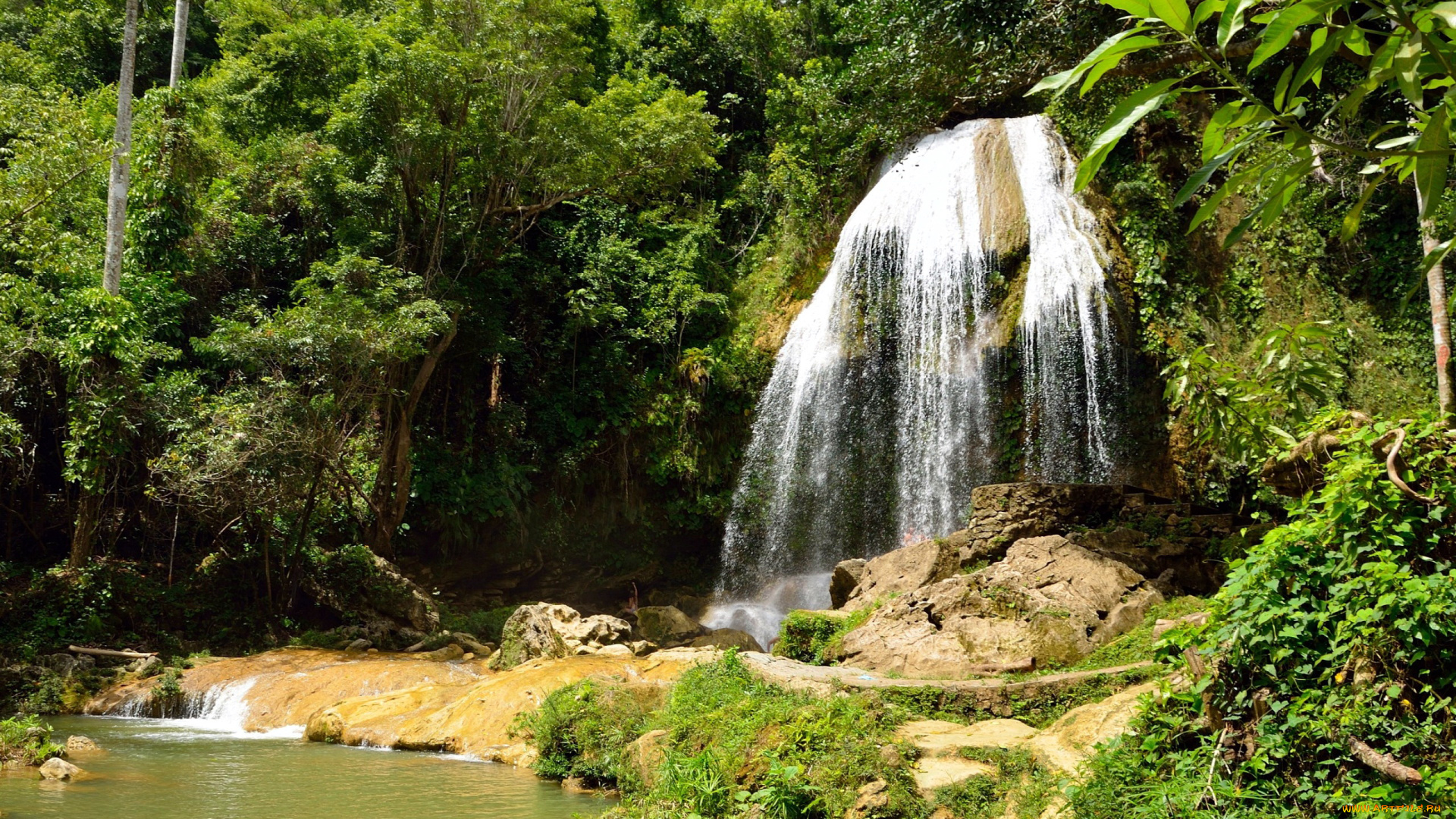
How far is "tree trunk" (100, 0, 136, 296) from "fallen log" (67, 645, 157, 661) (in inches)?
182

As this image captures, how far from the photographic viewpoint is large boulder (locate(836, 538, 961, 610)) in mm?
9097

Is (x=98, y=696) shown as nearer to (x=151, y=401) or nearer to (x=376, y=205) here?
(x=151, y=401)

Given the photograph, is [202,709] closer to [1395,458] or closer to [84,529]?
[84,529]

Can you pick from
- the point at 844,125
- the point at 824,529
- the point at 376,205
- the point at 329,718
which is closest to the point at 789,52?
the point at 844,125

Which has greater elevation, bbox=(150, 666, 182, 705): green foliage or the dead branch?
the dead branch

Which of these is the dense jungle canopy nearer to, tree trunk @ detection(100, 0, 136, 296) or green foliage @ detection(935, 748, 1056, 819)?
tree trunk @ detection(100, 0, 136, 296)

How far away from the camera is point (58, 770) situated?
673cm

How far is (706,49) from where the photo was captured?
20922 mm

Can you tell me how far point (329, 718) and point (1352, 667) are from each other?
26.3ft

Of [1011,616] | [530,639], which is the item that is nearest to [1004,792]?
[1011,616]

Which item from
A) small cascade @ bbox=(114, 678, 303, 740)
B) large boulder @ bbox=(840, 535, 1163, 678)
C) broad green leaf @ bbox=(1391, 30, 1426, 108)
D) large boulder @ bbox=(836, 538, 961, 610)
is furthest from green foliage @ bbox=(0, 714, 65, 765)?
broad green leaf @ bbox=(1391, 30, 1426, 108)

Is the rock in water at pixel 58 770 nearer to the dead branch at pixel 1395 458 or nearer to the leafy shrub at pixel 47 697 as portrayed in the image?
the leafy shrub at pixel 47 697

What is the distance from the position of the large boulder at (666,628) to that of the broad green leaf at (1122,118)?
10730 mm

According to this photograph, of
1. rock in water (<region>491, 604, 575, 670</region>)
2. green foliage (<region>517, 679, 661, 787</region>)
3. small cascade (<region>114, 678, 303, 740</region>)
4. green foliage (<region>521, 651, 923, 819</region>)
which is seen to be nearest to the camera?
green foliage (<region>521, 651, 923, 819</region>)
